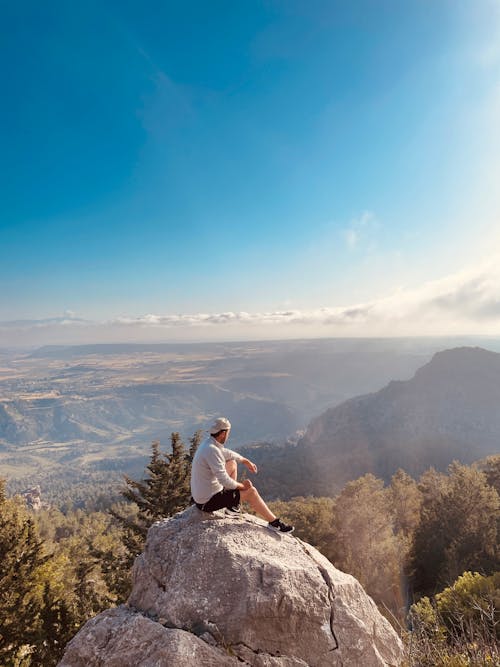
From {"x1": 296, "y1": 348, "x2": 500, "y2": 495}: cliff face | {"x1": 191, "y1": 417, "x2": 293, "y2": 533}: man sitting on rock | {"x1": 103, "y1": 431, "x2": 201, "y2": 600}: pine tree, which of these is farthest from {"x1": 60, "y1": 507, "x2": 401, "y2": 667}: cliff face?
{"x1": 296, "y1": 348, "x2": 500, "y2": 495}: cliff face

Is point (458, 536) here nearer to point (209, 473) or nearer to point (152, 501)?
Result: point (152, 501)

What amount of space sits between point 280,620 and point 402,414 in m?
175

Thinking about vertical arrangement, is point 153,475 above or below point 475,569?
above

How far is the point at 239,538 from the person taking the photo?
748 centimetres

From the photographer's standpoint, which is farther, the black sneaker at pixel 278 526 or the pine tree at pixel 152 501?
the pine tree at pixel 152 501

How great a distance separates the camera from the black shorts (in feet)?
25.7

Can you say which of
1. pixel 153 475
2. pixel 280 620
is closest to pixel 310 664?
pixel 280 620

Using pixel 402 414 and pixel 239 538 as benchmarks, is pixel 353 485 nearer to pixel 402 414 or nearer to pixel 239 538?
pixel 239 538

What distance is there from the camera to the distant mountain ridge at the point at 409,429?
119 meters

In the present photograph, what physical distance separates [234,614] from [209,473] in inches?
100

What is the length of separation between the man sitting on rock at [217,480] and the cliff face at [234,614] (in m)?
0.52

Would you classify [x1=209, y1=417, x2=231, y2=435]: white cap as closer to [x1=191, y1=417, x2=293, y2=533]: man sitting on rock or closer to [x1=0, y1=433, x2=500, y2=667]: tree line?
[x1=191, y1=417, x2=293, y2=533]: man sitting on rock

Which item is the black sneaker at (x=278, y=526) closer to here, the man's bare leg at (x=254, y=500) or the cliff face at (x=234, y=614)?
the man's bare leg at (x=254, y=500)

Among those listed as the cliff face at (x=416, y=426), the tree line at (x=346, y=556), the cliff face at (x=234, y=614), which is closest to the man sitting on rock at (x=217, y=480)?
the cliff face at (x=234, y=614)
